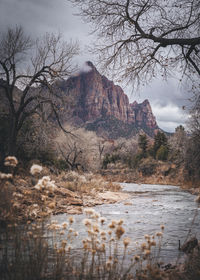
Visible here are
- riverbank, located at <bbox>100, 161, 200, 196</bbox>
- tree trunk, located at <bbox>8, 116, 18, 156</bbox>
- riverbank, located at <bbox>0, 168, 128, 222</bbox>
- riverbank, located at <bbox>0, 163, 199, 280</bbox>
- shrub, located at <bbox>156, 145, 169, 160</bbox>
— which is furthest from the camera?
shrub, located at <bbox>156, 145, 169, 160</bbox>

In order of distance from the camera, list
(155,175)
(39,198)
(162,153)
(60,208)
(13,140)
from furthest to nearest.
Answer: (162,153)
(155,175)
(13,140)
(60,208)
(39,198)


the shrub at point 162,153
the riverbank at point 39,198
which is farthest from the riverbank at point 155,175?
the riverbank at point 39,198

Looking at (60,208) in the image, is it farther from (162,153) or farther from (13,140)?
(162,153)

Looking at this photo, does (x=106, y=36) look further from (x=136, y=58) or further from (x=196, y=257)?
(x=196, y=257)

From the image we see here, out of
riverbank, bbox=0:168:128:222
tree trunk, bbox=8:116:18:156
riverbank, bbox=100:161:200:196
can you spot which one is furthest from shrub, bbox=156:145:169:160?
tree trunk, bbox=8:116:18:156

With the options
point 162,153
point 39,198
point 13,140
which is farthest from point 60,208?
point 162,153

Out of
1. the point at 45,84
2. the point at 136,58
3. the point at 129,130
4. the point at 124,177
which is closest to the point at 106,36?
the point at 136,58

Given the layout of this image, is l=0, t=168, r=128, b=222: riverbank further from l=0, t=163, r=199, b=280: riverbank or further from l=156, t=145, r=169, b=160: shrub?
l=156, t=145, r=169, b=160: shrub

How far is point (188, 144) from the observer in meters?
24.0

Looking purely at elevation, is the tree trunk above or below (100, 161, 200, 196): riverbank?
above

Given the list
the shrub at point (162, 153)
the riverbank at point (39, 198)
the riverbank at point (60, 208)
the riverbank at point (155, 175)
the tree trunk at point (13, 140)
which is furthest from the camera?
the shrub at point (162, 153)

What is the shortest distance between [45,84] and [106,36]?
386 inches

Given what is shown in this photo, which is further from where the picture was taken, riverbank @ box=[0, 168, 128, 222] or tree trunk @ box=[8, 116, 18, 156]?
tree trunk @ box=[8, 116, 18, 156]

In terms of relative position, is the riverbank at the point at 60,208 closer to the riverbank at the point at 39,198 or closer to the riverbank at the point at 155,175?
the riverbank at the point at 39,198
